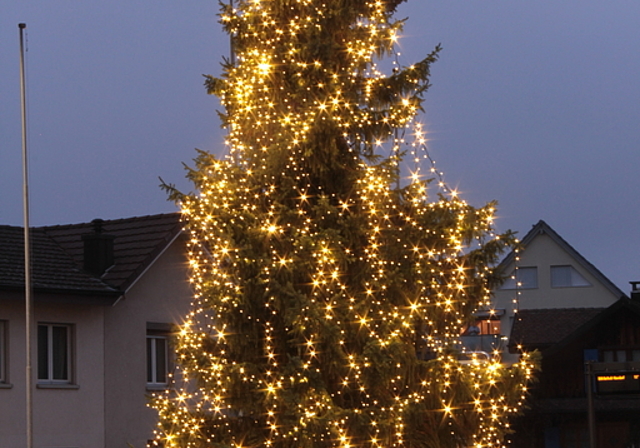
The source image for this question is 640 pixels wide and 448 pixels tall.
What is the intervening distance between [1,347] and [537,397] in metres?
24.2

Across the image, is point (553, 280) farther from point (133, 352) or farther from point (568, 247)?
point (133, 352)

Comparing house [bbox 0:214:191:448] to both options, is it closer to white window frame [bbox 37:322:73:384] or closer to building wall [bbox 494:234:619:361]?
white window frame [bbox 37:322:73:384]

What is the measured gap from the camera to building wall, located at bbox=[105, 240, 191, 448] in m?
25.8

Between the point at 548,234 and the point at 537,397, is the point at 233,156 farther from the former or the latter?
the point at 548,234

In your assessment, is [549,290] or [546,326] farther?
[549,290]

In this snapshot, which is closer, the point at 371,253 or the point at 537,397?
the point at 371,253

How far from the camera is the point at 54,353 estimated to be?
2480cm

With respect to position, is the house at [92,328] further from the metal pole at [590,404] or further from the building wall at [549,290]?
the building wall at [549,290]

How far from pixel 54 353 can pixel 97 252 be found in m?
2.76

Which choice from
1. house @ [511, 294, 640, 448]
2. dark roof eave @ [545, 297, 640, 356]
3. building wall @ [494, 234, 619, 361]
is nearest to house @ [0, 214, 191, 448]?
house @ [511, 294, 640, 448]

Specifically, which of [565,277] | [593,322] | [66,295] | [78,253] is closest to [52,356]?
[66,295]

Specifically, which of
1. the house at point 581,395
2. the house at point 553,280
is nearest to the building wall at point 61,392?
the house at point 581,395

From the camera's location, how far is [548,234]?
211 ft

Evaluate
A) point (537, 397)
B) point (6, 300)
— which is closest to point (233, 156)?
point (6, 300)
